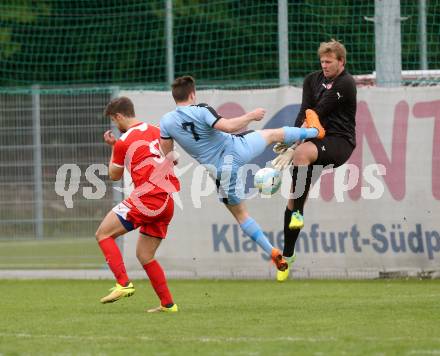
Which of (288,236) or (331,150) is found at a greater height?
(331,150)

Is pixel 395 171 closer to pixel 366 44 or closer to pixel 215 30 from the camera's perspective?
pixel 366 44

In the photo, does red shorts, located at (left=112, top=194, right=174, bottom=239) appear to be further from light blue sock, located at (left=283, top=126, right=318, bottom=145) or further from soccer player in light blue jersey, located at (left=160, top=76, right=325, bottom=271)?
light blue sock, located at (left=283, top=126, right=318, bottom=145)

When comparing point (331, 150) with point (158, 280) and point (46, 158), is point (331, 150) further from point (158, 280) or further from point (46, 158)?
point (46, 158)

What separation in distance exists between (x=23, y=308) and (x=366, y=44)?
27.1 ft

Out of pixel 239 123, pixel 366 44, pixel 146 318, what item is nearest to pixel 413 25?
pixel 366 44

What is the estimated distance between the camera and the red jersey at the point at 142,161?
34.7 feet

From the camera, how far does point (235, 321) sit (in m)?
9.75

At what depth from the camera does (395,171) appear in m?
14.8

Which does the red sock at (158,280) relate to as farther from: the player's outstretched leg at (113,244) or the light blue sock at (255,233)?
the light blue sock at (255,233)

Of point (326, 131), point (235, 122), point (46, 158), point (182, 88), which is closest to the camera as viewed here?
point (235, 122)

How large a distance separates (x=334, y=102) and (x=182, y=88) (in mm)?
1538

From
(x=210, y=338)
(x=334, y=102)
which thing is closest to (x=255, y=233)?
(x=334, y=102)

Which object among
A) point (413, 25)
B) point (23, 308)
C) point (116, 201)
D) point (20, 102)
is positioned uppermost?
point (413, 25)

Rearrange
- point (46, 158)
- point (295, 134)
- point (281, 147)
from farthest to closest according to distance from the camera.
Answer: point (46, 158), point (281, 147), point (295, 134)
